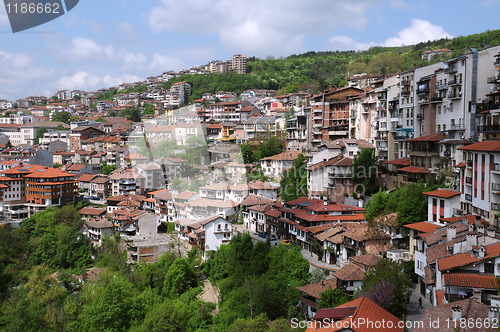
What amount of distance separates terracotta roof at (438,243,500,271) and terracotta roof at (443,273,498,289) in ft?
0.87

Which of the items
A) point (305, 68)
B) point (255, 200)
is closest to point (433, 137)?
point (255, 200)

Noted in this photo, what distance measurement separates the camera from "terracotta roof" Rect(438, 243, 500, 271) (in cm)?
907

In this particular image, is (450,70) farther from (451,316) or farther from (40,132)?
(40,132)

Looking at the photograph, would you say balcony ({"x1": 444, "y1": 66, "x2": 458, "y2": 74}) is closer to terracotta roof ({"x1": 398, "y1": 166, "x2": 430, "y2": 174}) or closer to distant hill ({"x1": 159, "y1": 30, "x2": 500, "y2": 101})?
terracotta roof ({"x1": 398, "y1": 166, "x2": 430, "y2": 174})

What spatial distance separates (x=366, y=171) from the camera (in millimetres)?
20125

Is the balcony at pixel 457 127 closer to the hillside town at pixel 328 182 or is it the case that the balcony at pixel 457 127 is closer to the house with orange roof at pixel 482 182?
the hillside town at pixel 328 182

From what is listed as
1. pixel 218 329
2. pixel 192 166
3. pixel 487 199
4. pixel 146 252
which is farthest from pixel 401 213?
pixel 192 166

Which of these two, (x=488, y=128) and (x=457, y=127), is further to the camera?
(x=457, y=127)

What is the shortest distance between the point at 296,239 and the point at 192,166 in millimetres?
14764

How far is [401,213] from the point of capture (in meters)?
15.3

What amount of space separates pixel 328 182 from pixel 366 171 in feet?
7.25

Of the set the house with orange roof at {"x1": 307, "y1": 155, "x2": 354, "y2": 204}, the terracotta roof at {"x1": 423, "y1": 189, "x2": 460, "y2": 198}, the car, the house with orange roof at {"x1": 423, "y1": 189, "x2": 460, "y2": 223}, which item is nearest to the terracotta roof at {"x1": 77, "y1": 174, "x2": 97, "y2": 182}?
the house with orange roof at {"x1": 307, "y1": 155, "x2": 354, "y2": 204}

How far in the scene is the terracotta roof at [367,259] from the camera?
13427 mm

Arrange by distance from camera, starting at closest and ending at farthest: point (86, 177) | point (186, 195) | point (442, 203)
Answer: point (442, 203) < point (186, 195) < point (86, 177)
